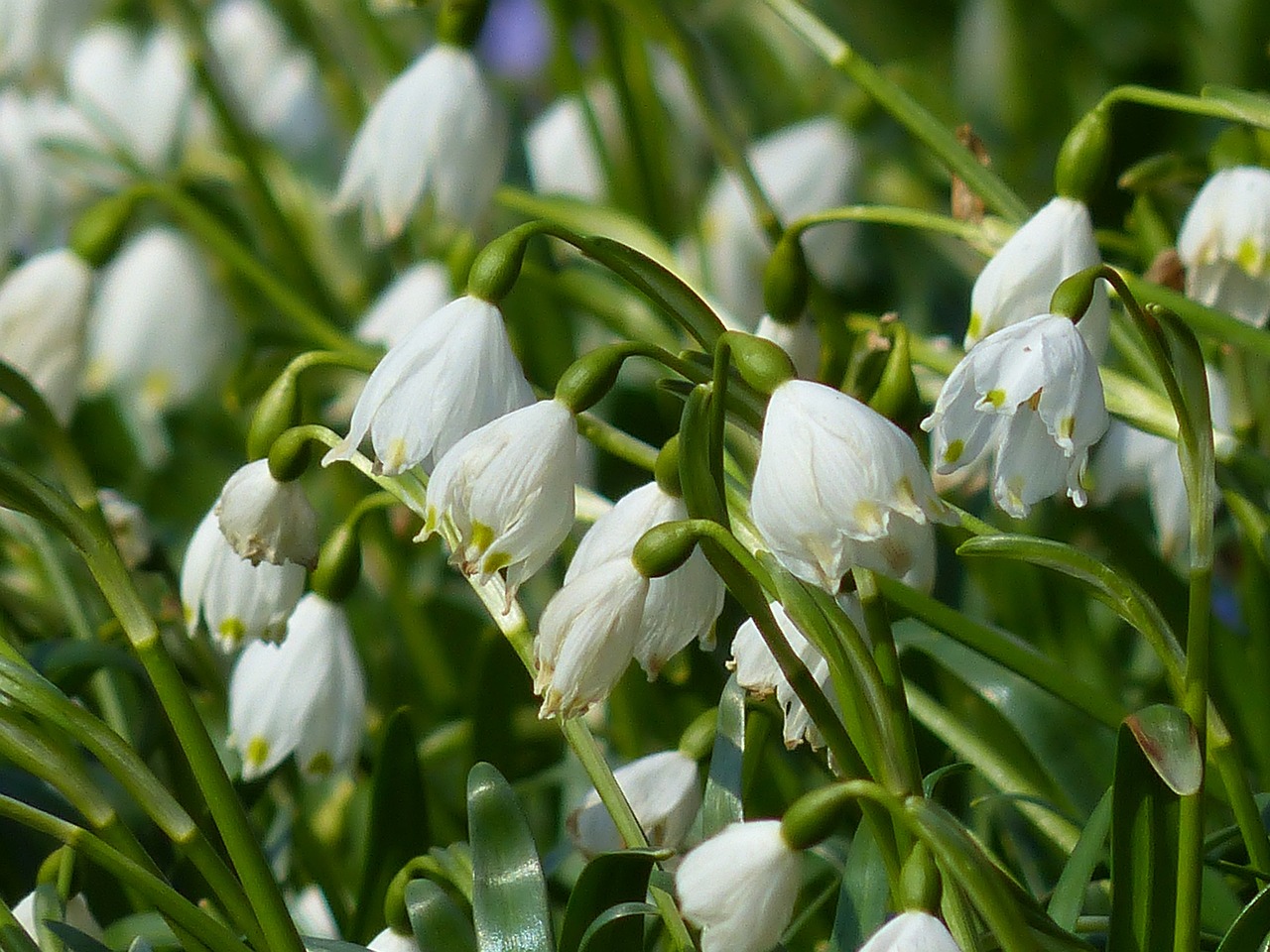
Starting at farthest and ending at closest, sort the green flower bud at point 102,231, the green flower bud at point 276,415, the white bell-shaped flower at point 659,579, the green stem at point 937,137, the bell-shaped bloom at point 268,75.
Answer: the bell-shaped bloom at point 268,75, the green flower bud at point 102,231, the green stem at point 937,137, the green flower bud at point 276,415, the white bell-shaped flower at point 659,579

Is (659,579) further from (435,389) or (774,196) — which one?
(774,196)

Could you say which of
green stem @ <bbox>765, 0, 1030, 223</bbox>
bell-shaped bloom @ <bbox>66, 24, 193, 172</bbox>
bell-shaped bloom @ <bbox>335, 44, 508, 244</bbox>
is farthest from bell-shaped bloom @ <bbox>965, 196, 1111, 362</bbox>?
bell-shaped bloom @ <bbox>66, 24, 193, 172</bbox>

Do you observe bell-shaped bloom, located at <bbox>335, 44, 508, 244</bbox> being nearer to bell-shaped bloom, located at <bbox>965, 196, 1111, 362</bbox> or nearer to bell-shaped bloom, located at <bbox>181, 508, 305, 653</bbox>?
bell-shaped bloom, located at <bbox>181, 508, 305, 653</bbox>

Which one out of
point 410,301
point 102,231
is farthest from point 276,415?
point 410,301

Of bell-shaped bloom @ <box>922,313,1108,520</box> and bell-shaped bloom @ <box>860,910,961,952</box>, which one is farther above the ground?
bell-shaped bloom @ <box>922,313,1108,520</box>

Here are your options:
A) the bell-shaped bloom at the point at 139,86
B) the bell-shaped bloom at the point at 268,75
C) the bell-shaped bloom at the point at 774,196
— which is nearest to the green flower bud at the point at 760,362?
the bell-shaped bloom at the point at 774,196

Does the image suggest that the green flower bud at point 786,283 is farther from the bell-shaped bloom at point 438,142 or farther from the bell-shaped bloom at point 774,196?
the bell-shaped bloom at point 774,196

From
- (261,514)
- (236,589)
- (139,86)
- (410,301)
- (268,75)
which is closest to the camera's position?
(261,514)
